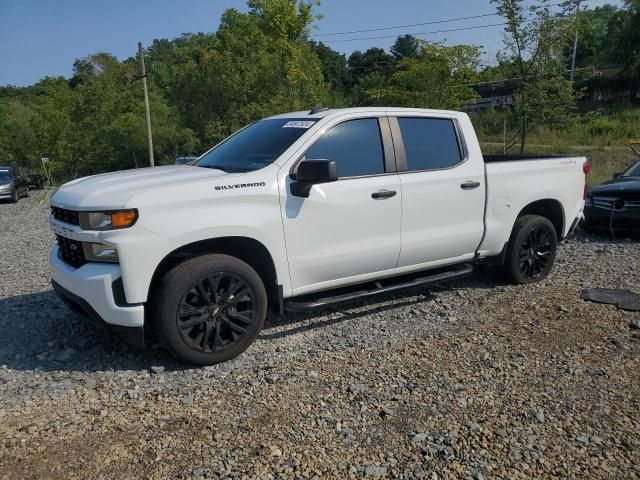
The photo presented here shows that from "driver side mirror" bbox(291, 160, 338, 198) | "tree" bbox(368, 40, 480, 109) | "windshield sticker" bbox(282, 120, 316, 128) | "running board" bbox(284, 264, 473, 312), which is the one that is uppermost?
"tree" bbox(368, 40, 480, 109)

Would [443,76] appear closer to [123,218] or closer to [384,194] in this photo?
[384,194]

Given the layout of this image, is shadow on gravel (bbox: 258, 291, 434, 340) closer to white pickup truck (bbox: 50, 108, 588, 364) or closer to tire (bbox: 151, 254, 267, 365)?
white pickup truck (bbox: 50, 108, 588, 364)

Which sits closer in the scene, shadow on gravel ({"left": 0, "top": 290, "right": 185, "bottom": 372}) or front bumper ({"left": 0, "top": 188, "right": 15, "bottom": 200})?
shadow on gravel ({"left": 0, "top": 290, "right": 185, "bottom": 372})

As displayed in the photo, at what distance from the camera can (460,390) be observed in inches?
138

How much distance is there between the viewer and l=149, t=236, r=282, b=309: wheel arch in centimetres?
375

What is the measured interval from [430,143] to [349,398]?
8.57 ft

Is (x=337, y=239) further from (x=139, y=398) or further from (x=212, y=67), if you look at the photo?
(x=212, y=67)

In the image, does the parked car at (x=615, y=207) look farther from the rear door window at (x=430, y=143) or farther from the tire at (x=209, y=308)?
the tire at (x=209, y=308)

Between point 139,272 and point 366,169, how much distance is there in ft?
6.65

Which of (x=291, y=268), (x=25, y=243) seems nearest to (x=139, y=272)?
(x=291, y=268)

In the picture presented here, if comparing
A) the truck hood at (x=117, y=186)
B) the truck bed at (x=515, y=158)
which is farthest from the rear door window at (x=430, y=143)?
the truck hood at (x=117, y=186)

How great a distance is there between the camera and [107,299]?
3.46m

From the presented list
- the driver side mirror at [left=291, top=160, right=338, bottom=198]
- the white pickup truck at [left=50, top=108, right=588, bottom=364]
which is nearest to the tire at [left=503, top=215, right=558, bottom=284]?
the white pickup truck at [left=50, top=108, right=588, bottom=364]

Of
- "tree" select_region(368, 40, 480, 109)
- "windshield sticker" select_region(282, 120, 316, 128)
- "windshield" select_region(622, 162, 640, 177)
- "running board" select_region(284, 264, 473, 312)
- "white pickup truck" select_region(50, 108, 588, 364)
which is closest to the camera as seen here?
"white pickup truck" select_region(50, 108, 588, 364)
